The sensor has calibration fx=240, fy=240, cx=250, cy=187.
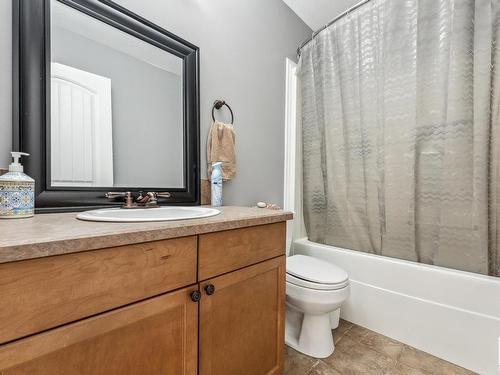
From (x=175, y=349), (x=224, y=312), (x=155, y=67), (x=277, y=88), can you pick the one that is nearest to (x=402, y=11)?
(x=277, y=88)

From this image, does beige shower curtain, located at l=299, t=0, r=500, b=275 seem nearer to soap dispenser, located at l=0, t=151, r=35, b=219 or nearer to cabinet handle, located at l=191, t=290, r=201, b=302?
cabinet handle, located at l=191, t=290, r=201, b=302

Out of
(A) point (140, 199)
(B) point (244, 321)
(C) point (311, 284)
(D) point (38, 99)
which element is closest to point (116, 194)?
(A) point (140, 199)

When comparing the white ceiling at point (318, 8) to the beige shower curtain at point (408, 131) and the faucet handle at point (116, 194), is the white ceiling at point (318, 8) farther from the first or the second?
the faucet handle at point (116, 194)

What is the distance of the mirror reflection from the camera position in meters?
0.90

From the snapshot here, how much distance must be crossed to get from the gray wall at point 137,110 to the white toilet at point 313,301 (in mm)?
824

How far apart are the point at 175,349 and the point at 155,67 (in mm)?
1172

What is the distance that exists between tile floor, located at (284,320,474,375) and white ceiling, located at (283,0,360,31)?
2.30 meters

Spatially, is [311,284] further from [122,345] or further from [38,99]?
[38,99]

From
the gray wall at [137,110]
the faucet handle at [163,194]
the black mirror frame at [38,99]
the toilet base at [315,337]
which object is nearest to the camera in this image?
the black mirror frame at [38,99]

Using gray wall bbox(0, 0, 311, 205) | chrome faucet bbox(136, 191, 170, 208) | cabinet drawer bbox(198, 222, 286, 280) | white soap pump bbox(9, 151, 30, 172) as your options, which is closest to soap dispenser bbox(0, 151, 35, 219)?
white soap pump bbox(9, 151, 30, 172)

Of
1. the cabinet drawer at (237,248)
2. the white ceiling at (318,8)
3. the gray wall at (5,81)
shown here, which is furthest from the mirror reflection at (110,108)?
the white ceiling at (318,8)

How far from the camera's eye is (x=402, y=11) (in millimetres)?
1438

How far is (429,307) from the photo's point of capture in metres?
1.36

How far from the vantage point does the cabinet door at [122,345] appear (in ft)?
1.53
